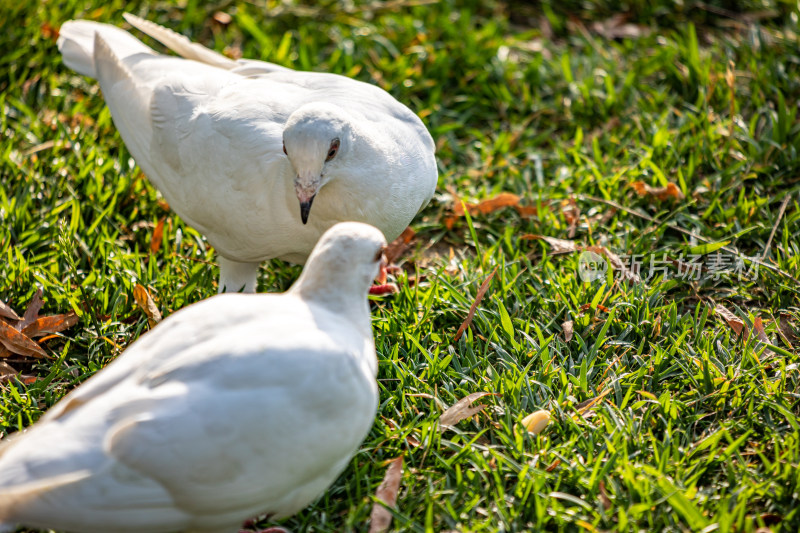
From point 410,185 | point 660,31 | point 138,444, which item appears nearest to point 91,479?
point 138,444

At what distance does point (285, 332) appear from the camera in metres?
2.47

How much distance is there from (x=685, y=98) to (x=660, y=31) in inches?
34.9

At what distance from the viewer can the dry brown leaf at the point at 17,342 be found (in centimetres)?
343

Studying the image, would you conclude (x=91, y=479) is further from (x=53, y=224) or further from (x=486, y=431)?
(x=53, y=224)

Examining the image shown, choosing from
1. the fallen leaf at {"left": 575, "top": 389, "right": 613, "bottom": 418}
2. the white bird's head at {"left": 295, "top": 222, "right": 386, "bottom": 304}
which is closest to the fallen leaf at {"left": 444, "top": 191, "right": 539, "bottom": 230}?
the fallen leaf at {"left": 575, "top": 389, "right": 613, "bottom": 418}

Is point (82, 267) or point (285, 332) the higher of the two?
point (285, 332)

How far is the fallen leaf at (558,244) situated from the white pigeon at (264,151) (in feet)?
2.41

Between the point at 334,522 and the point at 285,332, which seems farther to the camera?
the point at 334,522

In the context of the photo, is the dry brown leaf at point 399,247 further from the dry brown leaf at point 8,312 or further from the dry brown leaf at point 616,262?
the dry brown leaf at point 8,312

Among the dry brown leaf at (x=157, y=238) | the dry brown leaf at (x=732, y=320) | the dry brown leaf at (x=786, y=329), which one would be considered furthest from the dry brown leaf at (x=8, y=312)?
the dry brown leaf at (x=786, y=329)

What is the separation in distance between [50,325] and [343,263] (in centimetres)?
167

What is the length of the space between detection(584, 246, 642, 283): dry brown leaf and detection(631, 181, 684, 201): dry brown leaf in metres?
0.54

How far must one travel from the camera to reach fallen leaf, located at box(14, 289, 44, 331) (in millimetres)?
3561

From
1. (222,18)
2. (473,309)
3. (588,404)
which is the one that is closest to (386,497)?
(588,404)
